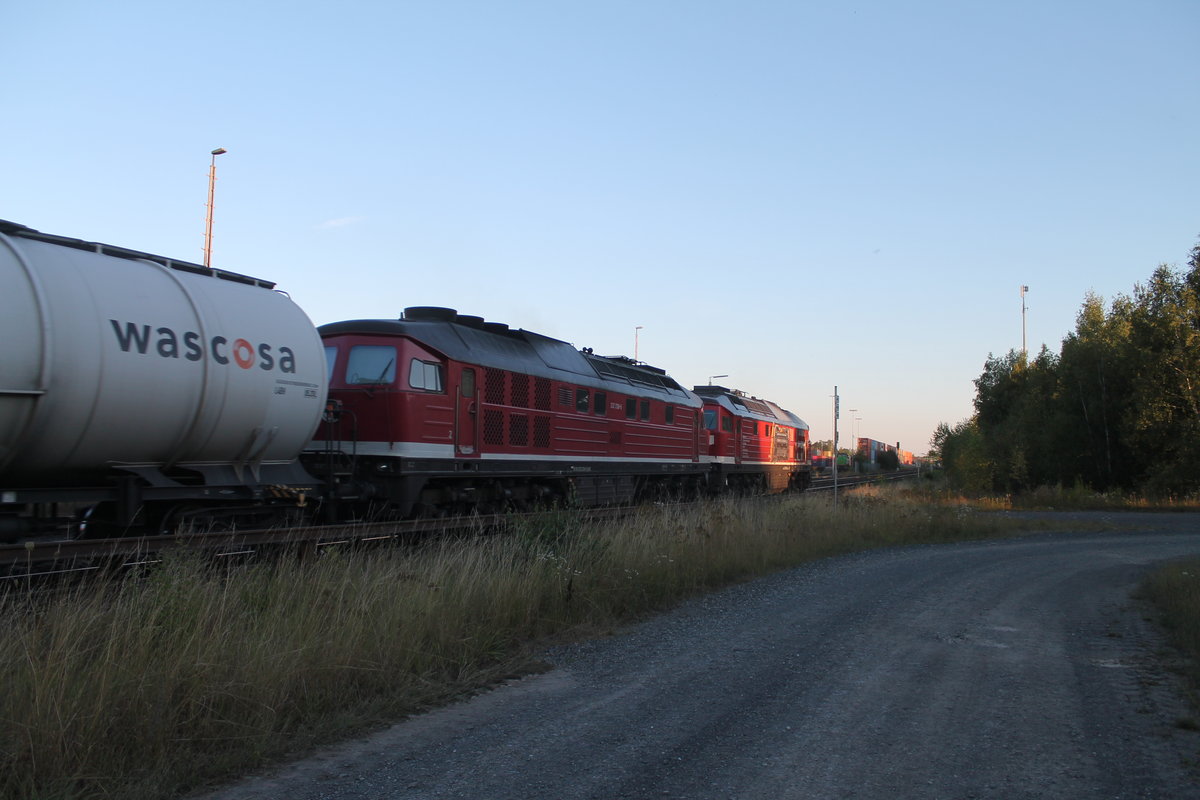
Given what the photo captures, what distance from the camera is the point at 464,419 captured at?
14047mm

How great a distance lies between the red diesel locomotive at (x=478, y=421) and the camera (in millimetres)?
12758

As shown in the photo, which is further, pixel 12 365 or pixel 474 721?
pixel 12 365

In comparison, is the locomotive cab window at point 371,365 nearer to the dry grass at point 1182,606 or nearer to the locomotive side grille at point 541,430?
the locomotive side grille at point 541,430

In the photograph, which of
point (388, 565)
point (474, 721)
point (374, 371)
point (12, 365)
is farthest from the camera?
point (374, 371)

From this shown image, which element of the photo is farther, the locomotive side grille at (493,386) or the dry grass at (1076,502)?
the dry grass at (1076,502)

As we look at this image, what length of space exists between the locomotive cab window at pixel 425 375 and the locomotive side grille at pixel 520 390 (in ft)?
6.98

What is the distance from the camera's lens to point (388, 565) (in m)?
9.30

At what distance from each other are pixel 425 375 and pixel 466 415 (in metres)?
1.16

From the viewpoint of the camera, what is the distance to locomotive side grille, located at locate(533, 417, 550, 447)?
16.2 metres

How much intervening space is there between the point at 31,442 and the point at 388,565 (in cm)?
352

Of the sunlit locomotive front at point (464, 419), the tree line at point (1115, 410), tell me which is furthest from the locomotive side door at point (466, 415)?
the tree line at point (1115, 410)

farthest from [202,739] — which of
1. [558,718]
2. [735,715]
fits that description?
[735,715]

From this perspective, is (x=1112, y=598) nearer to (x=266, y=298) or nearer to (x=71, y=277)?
(x=266, y=298)

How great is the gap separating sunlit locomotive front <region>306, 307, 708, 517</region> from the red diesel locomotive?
0.02m
